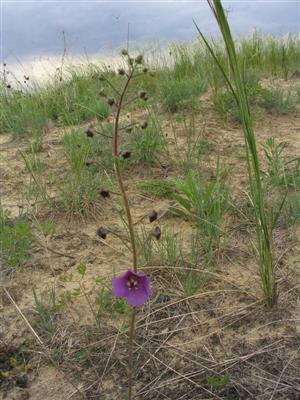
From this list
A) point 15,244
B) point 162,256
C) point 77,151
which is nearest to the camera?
point 162,256

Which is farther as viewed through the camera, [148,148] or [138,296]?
[148,148]

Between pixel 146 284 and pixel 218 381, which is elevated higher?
pixel 146 284

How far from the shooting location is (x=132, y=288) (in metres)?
1.46

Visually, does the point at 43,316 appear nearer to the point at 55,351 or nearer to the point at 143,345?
the point at 55,351

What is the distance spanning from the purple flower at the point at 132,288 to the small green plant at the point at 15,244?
2.98 ft

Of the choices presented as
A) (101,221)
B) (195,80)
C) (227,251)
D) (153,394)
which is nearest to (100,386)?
(153,394)

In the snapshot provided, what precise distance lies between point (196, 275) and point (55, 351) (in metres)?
0.62

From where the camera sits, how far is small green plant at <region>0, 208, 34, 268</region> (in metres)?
2.29

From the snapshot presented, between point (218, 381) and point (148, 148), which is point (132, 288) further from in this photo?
point (148, 148)

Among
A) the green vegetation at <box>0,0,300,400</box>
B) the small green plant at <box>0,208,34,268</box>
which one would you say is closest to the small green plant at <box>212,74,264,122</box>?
the green vegetation at <box>0,0,300,400</box>

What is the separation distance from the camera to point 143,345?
1910 millimetres

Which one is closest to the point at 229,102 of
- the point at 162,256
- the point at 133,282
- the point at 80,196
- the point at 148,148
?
the point at 148,148

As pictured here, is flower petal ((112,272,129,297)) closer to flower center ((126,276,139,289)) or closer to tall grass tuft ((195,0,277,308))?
flower center ((126,276,139,289))

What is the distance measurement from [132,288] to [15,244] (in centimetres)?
115
